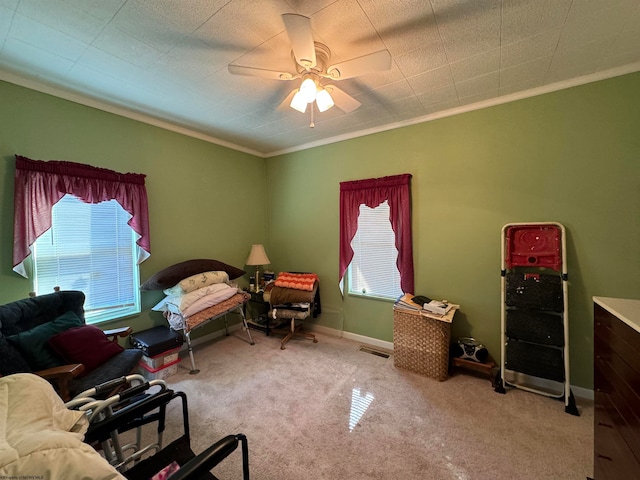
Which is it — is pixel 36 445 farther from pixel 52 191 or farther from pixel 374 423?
pixel 52 191

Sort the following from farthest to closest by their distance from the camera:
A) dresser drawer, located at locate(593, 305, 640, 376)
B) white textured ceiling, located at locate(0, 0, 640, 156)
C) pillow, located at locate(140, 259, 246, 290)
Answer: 1. pillow, located at locate(140, 259, 246, 290)
2. white textured ceiling, located at locate(0, 0, 640, 156)
3. dresser drawer, located at locate(593, 305, 640, 376)

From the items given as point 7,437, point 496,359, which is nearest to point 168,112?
point 7,437

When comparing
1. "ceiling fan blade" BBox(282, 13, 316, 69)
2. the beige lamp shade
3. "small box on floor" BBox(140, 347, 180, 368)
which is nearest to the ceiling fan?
"ceiling fan blade" BBox(282, 13, 316, 69)

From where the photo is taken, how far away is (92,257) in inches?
99.3

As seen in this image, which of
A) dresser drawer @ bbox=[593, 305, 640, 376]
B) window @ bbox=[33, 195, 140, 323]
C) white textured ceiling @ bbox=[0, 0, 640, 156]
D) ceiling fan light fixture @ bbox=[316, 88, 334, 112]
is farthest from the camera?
window @ bbox=[33, 195, 140, 323]

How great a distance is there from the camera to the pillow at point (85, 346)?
1827mm

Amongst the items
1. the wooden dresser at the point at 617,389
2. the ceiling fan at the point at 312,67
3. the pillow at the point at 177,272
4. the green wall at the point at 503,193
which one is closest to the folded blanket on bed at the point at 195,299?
the pillow at the point at 177,272

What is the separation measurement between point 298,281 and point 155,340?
5.48 ft

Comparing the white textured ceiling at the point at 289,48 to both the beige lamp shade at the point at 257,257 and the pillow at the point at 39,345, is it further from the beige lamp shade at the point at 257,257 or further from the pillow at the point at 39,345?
the pillow at the point at 39,345

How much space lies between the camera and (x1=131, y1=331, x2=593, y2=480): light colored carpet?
158cm

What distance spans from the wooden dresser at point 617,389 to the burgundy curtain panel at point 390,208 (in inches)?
64.9

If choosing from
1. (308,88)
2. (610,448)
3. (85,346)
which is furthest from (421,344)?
(85,346)

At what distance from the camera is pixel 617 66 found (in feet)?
6.46

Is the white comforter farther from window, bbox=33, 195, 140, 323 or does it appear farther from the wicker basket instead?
the wicker basket
